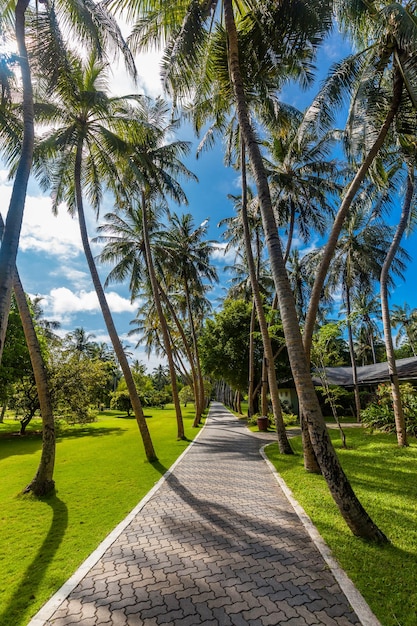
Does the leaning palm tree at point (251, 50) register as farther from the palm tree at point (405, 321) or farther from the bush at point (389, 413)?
the palm tree at point (405, 321)

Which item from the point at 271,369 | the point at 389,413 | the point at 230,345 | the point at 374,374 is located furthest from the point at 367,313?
the point at 271,369

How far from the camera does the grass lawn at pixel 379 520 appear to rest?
310 centimetres

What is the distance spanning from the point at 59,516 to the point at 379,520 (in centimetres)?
556

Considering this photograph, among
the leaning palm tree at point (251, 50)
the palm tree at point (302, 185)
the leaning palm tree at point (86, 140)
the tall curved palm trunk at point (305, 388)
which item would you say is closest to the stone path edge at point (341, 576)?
the tall curved palm trunk at point (305, 388)

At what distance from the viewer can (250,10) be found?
25.4 ft

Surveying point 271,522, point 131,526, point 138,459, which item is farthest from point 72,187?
point 271,522

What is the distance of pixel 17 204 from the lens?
471 cm

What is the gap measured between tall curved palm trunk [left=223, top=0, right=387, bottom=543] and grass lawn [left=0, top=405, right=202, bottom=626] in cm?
356

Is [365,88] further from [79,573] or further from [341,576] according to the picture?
[79,573]

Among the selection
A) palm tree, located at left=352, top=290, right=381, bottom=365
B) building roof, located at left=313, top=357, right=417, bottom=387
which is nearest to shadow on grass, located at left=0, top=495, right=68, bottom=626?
palm tree, located at left=352, top=290, right=381, bottom=365

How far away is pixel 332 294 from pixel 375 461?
13.7m

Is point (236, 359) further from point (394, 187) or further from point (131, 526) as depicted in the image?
point (131, 526)

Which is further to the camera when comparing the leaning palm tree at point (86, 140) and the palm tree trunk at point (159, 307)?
the palm tree trunk at point (159, 307)

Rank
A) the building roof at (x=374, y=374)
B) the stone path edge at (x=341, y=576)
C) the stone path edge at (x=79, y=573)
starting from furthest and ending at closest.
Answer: the building roof at (x=374, y=374) → the stone path edge at (x=79, y=573) → the stone path edge at (x=341, y=576)
